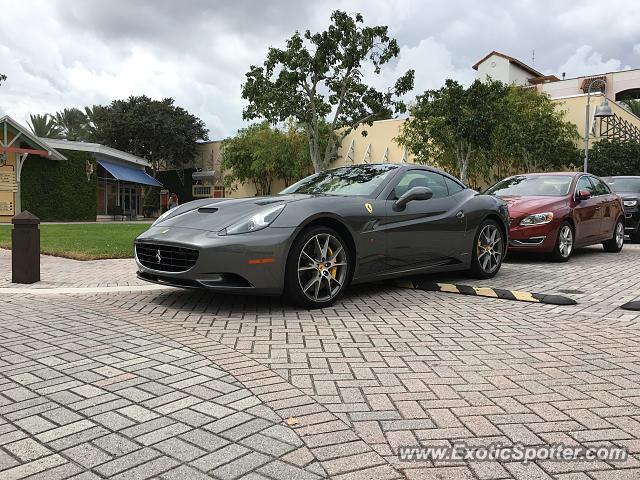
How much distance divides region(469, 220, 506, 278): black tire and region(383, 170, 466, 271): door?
419 mm

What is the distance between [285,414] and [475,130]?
19415mm

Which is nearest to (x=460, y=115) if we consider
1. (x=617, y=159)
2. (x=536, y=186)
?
(x=617, y=159)

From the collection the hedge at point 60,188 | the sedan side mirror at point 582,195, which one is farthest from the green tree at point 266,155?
the sedan side mirror at point 582,195

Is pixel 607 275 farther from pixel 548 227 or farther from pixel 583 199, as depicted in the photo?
Result: pixel 583 199

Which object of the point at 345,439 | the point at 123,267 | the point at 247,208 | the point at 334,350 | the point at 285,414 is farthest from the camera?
the point at 123,267

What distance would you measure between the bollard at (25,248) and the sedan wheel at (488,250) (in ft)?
17.9

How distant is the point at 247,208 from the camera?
5.12 metres

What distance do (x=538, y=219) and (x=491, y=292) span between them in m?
3.22

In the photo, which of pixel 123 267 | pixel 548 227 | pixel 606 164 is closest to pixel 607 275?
pixel 548 227

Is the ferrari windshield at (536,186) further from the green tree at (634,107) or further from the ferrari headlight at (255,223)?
the green tree at (634,107)

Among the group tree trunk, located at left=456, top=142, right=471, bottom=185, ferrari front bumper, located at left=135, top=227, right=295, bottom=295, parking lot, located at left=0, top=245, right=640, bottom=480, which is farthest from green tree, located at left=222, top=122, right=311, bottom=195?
parking lot, located at left=0, top=245, right=640, bottom=480

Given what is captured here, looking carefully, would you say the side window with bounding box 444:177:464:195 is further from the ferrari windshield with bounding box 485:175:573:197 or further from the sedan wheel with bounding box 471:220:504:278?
the ferrari windshield with bounding box 485:175:573:197

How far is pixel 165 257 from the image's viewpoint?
495cm

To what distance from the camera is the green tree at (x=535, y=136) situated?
985 inches
